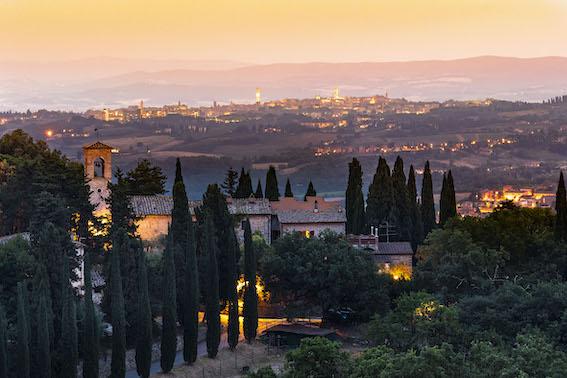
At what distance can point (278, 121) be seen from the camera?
160 metres

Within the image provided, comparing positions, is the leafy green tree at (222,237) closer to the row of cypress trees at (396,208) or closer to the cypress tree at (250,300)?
the cypress tree at (250,300)

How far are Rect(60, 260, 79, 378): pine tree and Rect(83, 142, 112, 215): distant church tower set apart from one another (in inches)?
692

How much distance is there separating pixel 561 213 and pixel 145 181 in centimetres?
2129

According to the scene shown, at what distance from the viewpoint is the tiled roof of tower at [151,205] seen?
2359 inches

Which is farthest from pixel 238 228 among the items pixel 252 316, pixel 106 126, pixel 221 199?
pixel 106 126

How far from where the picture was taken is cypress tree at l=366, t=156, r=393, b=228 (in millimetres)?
64438

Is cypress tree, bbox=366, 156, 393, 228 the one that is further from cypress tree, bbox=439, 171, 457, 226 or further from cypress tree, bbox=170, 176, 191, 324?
cypress tree, bbox=170, 176, 191, 324

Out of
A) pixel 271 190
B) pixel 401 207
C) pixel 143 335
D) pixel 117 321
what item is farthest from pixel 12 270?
pixel 271 190

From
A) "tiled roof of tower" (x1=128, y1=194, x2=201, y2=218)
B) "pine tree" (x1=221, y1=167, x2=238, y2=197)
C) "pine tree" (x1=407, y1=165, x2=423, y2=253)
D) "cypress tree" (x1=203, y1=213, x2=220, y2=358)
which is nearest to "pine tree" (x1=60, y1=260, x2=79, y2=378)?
"cypress tree" (x1=203, y1=213, x2=220, y2=358)

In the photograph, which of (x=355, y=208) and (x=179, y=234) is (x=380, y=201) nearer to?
(x=355, y=208)

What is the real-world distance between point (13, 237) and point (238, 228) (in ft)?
47.3

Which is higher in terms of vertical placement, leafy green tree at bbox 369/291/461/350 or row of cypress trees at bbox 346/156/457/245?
row of cypress trees at bbox 346/156/457/245

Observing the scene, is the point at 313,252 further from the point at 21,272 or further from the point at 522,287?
the point at 21,272

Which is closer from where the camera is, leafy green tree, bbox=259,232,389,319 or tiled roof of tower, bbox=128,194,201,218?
leafy green tree, bbox=259,232,389,319
